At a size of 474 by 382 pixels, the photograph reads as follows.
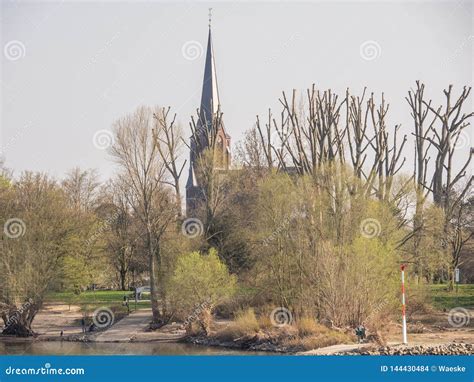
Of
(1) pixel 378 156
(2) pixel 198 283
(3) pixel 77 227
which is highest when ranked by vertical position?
(1) pixel 378 156

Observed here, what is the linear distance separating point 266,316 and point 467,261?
63.5ft

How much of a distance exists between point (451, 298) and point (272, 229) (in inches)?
490

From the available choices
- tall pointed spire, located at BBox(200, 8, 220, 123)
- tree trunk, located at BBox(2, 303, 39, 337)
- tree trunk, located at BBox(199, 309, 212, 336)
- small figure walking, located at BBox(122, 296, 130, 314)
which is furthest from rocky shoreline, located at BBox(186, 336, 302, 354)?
tall pointed spire, located at BBox(200, 8, 220, 123)

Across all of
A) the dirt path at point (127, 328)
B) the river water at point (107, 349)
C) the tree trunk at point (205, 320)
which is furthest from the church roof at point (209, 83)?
the river water at point (107, 349)

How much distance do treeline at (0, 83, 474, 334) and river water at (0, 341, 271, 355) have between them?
2375 mm

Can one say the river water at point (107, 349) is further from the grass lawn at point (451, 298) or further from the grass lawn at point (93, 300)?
the grass lawn at point (451, 298)

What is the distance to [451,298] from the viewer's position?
3819 cm

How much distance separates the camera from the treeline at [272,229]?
29594mm

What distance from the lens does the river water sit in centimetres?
2823

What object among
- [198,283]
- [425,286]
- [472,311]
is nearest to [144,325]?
[198,283]

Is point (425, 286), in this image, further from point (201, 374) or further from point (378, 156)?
point (201, 374)

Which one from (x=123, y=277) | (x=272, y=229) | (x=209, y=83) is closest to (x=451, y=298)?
(x=272, y=229)

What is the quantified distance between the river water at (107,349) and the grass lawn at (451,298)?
12096 millimetres

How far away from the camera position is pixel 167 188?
4653 cm
